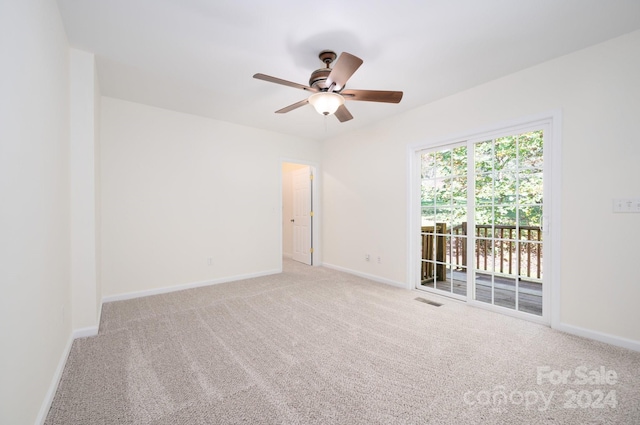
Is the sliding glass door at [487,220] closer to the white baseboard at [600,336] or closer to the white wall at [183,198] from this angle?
the white baseboard at [600,336]

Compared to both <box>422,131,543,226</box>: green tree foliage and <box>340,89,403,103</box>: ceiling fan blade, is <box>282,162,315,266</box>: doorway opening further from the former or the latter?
<box>340,89,403,103</box>: ceiling fan blade

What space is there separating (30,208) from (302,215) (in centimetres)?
453

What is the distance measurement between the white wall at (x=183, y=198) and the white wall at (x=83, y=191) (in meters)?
1.00

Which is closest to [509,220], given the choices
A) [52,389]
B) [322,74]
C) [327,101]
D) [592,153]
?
[592,153]

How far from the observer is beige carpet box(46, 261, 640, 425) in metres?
1.52

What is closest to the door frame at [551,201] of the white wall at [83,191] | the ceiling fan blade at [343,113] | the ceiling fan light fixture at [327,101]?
the ceiling fan blade at [343,113]

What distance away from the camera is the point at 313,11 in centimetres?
193

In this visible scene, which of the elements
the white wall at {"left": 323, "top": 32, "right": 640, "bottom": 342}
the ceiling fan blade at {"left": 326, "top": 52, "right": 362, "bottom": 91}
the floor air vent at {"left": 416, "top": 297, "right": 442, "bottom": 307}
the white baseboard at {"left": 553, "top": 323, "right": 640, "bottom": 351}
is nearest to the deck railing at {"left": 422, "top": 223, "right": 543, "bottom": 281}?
the white wall at {"left": 323, "top": 32, "right": 640, "bottom": 342}

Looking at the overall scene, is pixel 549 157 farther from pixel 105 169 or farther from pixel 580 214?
pixel 105 169

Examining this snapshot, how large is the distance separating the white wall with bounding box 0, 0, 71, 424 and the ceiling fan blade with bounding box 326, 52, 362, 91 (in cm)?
169

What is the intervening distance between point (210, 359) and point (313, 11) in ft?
8.86

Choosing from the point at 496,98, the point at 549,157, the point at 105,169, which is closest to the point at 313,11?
the point at 496,98

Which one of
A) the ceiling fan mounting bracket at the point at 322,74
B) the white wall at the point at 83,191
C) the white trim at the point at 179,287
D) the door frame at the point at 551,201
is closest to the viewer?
the ceiling fan mounting bracket at the point at 322,74

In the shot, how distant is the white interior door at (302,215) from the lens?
556 cm
